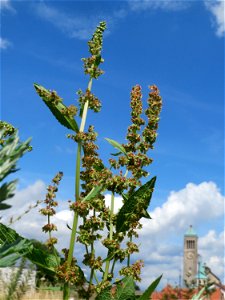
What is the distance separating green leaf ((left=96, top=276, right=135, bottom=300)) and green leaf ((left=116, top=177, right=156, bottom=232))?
0.45 m

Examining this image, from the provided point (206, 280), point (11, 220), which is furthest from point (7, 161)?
point (206, 280)

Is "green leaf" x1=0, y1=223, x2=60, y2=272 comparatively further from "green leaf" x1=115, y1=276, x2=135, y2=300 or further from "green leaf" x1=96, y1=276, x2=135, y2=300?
"green leaf" x1=115, y1=276, x2=135, y2=300

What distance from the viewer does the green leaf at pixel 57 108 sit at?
3.86 meters

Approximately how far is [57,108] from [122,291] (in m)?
1.46

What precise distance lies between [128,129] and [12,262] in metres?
3.24

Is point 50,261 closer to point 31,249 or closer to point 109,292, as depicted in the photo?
point 31,249

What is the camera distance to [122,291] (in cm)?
380

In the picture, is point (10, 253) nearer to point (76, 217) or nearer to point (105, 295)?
point (76, 217)

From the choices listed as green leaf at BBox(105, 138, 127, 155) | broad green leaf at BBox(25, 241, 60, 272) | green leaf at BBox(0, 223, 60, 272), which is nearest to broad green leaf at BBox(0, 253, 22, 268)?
green leaf at BBox(0, 223, 60, 272)

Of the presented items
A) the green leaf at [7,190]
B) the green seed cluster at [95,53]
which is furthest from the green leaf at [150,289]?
the green leaf at [7,190]

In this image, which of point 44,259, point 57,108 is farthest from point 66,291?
point 57,108

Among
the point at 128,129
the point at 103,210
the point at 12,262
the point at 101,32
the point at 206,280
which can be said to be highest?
the point at 101,32

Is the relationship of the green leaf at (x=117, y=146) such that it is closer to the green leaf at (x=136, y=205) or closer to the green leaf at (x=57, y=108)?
the green leaf at (x=136, y=205)

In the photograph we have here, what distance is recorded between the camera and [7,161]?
5.03 ft
